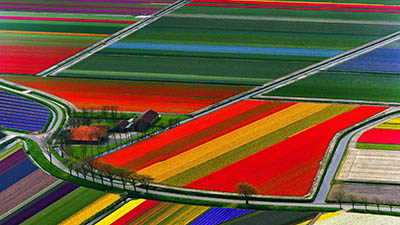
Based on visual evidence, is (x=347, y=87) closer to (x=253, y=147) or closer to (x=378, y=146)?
(x=378, y=146)

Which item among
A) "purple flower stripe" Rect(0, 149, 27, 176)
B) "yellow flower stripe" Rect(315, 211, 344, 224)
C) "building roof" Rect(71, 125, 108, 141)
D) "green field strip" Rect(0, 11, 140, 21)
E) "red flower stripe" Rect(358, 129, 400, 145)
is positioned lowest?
"yellow flower stripe" Rect(315, 211, 344, 224)

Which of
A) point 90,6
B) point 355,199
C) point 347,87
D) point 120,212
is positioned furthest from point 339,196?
point 90,6

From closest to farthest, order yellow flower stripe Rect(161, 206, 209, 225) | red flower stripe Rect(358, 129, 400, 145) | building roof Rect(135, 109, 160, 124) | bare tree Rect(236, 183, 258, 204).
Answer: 1. yellow flower stripe Rect(161, 206, 209, 225)
2. bare tree Rect(236, 183, 258, 204)
3. red flower stripe Rect(358, 129, 400, 145)
4. building roof Rect(135, 109, 160, 124)

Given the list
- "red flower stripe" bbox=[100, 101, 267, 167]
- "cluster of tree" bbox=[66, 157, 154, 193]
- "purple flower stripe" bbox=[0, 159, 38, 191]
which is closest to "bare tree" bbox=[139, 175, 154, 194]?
"cluster of tree" bbox=[66, 157, 154, 193]

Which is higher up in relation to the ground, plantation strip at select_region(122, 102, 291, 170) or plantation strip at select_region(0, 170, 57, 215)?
plantation strip at select_region(122, 102, 291, 170)

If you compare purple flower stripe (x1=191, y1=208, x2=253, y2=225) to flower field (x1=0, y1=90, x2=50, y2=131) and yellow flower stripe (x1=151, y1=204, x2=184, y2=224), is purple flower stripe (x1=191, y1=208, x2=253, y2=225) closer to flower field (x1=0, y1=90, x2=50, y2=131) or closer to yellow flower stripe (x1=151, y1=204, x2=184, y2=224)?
yellow flower stripe (x1=151, y1=204, x2=184, y2=224)

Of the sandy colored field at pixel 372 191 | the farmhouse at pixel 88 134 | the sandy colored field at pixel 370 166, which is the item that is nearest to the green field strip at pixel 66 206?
the farmhouse at pixel 88 134

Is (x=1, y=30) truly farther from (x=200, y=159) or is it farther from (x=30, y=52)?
(x=200, y=159)

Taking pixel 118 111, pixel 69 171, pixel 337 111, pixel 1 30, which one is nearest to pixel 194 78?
pixel 118 111
